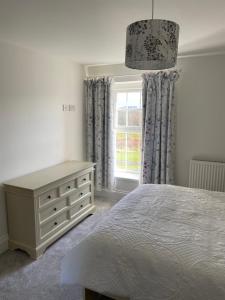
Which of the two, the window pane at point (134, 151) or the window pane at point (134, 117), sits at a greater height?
the window pane at point (134, 117)

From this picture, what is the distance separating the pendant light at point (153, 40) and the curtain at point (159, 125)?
5.92 ft

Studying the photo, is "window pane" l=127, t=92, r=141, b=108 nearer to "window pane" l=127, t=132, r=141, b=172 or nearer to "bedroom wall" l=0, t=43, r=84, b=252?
"window pane" l=127, t=132, r=141, b=172

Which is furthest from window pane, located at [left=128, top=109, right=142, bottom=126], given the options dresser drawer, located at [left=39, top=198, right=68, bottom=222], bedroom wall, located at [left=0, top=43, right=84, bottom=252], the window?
dresser drawer, located at [left=39, top=198, right=68, bottom=222]

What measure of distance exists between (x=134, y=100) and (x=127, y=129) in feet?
1.60

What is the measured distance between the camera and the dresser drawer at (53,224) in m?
2.59

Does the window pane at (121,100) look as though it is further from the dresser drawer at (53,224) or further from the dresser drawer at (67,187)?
the dresser drawer at (53,224)

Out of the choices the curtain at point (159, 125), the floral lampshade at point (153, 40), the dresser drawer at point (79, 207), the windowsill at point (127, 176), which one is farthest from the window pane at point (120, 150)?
the floral lampshade at point (153, 40)

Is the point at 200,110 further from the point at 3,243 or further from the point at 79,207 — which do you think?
the point at 3,243

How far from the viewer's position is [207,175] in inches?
127

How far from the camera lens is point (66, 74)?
3.57m

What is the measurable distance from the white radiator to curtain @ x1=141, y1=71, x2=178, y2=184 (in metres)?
0.29

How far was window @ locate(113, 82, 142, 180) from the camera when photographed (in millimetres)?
3865

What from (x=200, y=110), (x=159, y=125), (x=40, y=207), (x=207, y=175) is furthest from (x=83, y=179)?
(x=200, y=110)

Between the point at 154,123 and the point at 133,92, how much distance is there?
72cm
